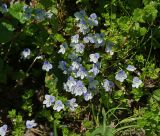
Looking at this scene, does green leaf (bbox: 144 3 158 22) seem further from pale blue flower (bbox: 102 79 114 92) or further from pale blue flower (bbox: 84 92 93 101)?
pale blue flower (bbox: 84 92 93 101)

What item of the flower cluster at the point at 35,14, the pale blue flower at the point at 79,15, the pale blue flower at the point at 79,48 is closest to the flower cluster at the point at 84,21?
the pale blue flower at the point at 79,15

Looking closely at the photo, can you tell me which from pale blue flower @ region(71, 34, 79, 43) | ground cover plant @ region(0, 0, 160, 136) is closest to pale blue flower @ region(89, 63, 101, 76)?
ground cover plant @ region(0, 0, 160, 136)

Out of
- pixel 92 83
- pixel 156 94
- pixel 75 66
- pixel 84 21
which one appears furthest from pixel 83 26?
pixel 156 94

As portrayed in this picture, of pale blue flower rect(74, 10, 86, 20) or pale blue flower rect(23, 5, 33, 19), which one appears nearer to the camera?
pale blue flower rect(23, 5, 33, 19)

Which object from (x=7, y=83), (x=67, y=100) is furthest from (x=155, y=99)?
(x=7, y=83)

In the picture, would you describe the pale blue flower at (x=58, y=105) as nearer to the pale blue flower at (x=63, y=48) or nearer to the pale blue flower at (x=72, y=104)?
the pale blue flower at (x=72, y=104)

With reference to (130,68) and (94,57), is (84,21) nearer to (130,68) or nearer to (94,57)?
(94,57)

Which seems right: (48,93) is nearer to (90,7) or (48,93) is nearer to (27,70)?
(27,70)

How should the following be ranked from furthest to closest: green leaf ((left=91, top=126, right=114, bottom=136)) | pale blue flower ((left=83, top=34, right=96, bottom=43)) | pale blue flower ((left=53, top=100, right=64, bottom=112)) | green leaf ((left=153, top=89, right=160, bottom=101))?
pale blue flower ((left=83, top=34, right=96, bottom=43)) → green leaf ((left=153, top=89, right=160, bottom=101)) → pale blue flower ((left=53, top=100, right=64, bottom=112)) → green leaf ((left=91, top=126, right=114, bottom=136))
